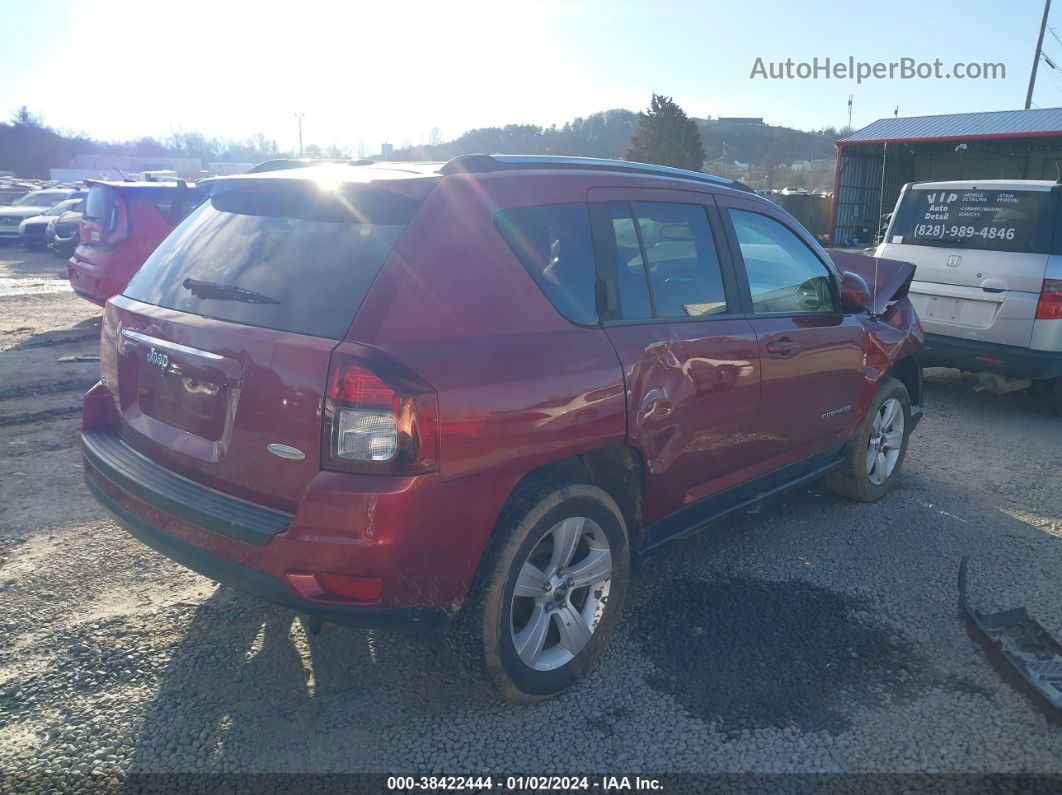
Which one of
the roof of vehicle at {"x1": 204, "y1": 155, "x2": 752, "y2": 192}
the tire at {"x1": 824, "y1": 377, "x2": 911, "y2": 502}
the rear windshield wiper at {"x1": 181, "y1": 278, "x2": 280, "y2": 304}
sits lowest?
the tire at {"x1": 824, "y1": 377, "x2": 911, "y2": 502}

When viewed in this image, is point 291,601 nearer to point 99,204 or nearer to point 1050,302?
point 1050,302

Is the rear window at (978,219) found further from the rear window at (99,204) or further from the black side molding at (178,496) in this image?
the rear window at (99,204)

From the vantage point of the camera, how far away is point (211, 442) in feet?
9.00

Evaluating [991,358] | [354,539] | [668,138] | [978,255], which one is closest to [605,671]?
[354,539]

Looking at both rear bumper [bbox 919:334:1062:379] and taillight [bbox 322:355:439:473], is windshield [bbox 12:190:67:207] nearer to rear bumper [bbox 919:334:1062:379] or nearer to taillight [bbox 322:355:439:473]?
rear bumper [bbox 919:334:1062:379]

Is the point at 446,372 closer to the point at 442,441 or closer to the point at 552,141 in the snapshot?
the point at 442,441

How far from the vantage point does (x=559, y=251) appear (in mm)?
3080

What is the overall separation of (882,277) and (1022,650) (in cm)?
257

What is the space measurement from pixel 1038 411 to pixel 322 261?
7146 millimetres

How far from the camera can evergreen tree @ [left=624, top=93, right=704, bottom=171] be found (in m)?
29.6

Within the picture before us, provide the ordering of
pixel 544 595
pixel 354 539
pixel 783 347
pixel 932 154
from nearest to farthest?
pixel 354 539 → pixel 544 595 → pixel 783 347 → pixel 932 154

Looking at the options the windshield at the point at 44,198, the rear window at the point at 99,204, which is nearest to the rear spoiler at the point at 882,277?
the rear window at the point at 99,204

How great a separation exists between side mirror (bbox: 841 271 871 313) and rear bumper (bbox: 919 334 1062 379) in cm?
242

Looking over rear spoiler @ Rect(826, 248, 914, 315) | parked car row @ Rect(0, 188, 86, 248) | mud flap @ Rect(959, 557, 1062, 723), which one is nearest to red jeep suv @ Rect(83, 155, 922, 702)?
mud flap @ Rect(959, 557, 1062, 723)
